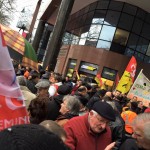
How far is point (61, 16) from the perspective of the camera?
1845 centimetres

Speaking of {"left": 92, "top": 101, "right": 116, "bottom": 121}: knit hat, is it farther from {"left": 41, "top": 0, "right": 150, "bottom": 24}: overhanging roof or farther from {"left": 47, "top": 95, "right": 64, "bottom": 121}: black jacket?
{"left": 41, "top": 0, "right": 150, "bottom": 24}: overhanging roof

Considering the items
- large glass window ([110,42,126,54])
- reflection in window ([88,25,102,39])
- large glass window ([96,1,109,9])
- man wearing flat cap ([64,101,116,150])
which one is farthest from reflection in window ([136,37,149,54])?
man wearing flat cap ([64,101,116,150])

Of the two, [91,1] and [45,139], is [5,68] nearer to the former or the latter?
[45,139]

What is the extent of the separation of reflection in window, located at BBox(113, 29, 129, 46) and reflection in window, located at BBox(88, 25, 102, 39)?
4.51ft

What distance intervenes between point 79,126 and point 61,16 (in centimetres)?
1507

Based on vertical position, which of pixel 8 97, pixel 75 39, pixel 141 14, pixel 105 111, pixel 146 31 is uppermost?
pixel 141 14

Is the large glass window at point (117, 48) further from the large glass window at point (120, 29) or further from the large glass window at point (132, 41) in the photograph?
the large glass window at point (132, 41)

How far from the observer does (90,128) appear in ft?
12.6

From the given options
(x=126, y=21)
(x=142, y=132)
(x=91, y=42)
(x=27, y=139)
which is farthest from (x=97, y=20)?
(x=27, y=139)

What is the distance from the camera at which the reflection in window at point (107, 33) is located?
87.5ft

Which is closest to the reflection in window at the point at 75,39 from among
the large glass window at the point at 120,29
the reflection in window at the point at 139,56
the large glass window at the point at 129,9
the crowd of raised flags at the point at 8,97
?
the large glass window at the point at 120,29

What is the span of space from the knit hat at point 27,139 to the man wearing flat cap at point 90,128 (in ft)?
8.12

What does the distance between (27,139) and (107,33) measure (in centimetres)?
2600

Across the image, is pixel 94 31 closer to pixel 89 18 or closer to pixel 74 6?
pixel 89 18
